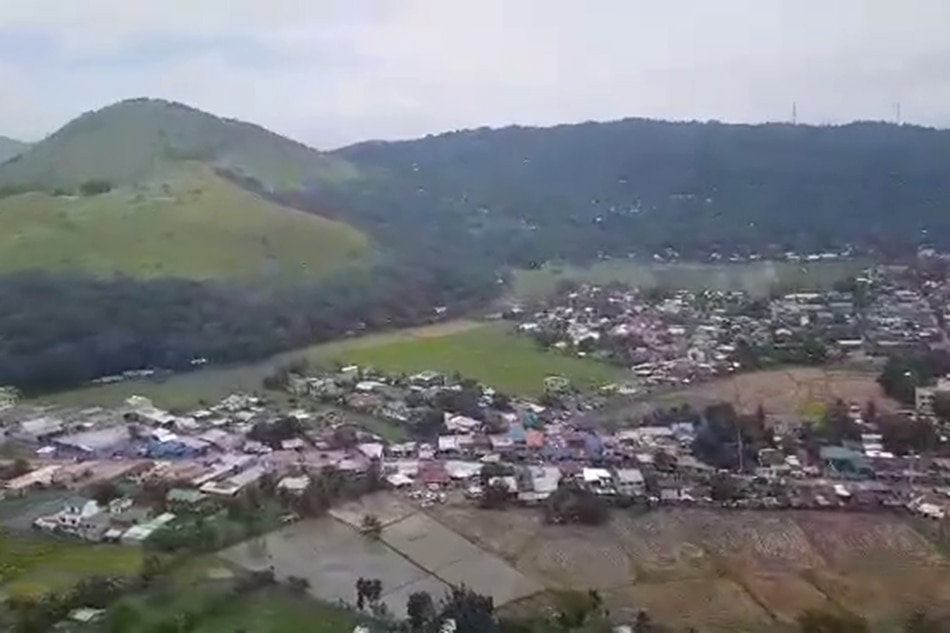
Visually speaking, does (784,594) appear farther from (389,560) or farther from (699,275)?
(699,275)

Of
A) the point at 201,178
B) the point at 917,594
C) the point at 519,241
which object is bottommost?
the point at 917,594

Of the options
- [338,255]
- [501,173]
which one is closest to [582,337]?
[338,255]

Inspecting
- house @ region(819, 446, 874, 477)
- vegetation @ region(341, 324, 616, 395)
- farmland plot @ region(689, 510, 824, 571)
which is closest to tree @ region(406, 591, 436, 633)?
farmland plot @ region(689, 510, 824, 571)

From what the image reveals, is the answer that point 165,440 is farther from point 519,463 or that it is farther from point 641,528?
point 641,528

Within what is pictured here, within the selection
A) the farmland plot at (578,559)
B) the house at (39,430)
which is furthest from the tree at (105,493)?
the farmland plot at (578,559)

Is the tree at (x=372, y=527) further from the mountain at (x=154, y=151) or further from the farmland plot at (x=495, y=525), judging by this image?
the mountain at (x=154, y=151)

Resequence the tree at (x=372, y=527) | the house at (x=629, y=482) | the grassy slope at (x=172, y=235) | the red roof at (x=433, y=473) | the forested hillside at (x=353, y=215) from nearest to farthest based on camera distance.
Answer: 1. the tree at (x=372, y=527)
2. the house at (x=629, y=482)
3. the red roof at (x=433, y=473)
4. the forested hillside at (x=353, y=215)
5. the grassy slope at (x=172, y=235)
